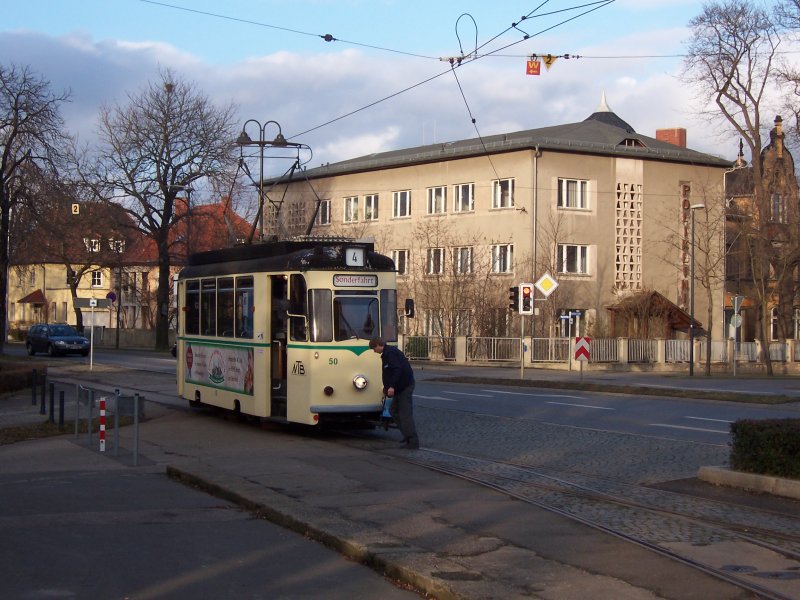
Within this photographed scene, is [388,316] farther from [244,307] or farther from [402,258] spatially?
[402,258]

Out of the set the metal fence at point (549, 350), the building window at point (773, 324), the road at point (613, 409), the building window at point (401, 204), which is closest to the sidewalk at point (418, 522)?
the road at point (613, 409)

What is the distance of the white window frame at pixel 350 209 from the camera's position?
200ft

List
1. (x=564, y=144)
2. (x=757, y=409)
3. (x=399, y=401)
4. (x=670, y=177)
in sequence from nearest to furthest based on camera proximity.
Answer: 1. (x=399, y=401)
2. (x=757, y=409)
3. (x=564, y=144)
4. (x=670, y=177)

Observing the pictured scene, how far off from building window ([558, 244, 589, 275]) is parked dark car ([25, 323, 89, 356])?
83.0 feet

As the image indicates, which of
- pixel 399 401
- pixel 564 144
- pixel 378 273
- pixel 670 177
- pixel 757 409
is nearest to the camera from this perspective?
pixel 399 401

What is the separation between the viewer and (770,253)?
52.3 meters

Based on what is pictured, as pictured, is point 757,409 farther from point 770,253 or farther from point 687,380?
point 770,253

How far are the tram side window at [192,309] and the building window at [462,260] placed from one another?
106 feet

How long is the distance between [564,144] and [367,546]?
4496 cm

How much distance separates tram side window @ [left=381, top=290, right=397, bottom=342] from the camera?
16531 mm

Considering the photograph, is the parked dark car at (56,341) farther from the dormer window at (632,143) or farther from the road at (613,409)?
the dormer window at (632,143)

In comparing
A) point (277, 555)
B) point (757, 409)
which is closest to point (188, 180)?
point (757, 409)

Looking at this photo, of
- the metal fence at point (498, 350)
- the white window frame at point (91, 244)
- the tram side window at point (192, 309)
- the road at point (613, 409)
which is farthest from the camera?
the white window frame at point (91, 244)

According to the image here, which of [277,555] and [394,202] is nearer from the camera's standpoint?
[277,555]
